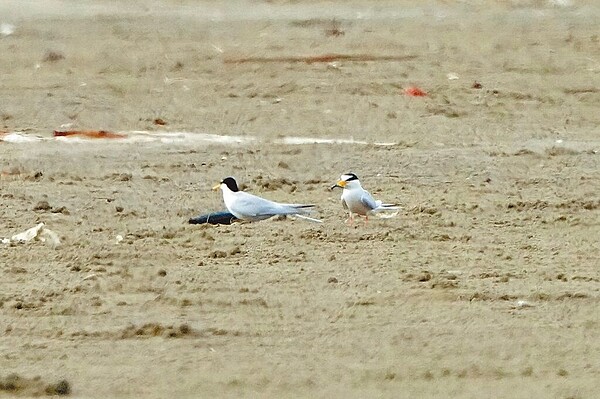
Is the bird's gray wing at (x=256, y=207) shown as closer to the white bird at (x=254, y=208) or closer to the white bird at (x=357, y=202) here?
the white bird at (x=254, y=208)

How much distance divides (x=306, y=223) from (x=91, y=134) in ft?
10.9

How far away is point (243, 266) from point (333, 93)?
552 centimetres

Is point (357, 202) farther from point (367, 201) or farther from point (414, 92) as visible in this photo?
point (414, 92)

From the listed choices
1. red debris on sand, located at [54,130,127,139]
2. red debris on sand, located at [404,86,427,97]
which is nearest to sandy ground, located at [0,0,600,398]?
red debris on sand, located at [404,86,427,97]

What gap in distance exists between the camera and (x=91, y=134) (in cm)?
1026

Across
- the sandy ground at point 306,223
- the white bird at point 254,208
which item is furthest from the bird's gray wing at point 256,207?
the sandy ground at point 306,223

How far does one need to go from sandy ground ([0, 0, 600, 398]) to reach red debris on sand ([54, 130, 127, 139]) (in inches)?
8.7

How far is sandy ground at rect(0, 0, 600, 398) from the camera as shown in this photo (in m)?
5.04

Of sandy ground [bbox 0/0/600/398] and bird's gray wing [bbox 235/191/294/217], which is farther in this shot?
bird's gray wing [bbox 235/191/294/217]

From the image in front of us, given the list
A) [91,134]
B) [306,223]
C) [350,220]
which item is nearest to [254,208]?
[306,223]

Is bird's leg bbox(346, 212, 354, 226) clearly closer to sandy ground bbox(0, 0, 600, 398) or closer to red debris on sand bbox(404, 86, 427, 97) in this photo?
sandy ground bbox(0, 0, 600, 398)

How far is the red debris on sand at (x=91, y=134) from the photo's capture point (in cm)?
1016

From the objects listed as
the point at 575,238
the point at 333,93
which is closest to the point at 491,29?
the point at 333,93

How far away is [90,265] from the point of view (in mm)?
6324
